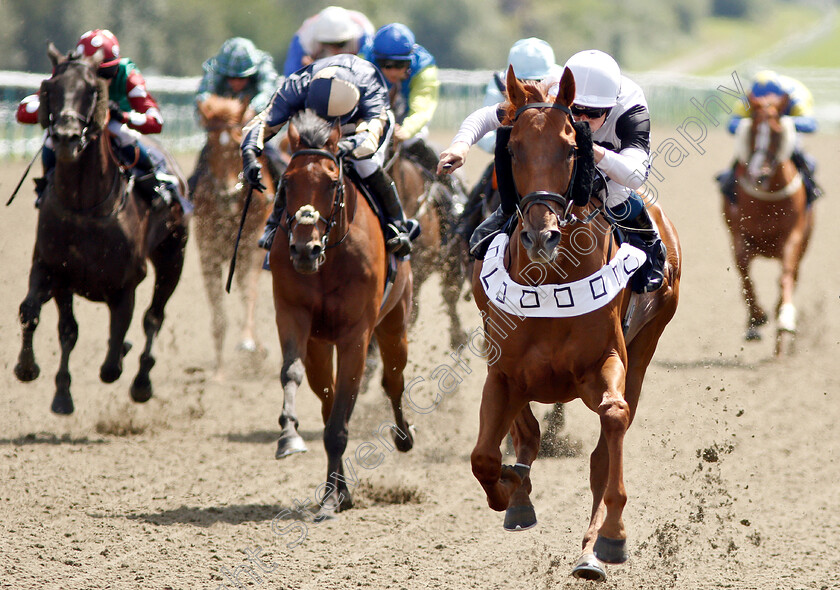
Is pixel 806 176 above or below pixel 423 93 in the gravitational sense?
above

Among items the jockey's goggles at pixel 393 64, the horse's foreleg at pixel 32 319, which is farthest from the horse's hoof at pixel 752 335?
the horse's foreleg at pixel 32 319

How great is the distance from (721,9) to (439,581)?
72.7 m

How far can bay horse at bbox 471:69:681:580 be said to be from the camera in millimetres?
3773

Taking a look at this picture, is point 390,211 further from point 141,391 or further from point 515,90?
point 515,90

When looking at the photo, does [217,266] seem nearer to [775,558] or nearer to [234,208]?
[234,208]

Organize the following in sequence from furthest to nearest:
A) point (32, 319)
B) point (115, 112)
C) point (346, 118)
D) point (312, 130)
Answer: point (115, 112) → point (32, 319) → point (346, 118) → point (312, 130)

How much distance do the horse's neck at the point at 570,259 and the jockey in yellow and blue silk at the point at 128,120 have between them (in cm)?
329

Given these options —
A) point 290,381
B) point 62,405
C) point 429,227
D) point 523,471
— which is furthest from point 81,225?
point 523,471

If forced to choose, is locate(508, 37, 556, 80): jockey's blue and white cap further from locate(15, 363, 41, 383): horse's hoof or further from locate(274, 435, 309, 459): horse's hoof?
locate(15, 363, 41, 383): horse's hoof

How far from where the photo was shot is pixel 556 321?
406cm

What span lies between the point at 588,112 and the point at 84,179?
314cm

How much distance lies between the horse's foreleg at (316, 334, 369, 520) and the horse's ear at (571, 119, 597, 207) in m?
1.97

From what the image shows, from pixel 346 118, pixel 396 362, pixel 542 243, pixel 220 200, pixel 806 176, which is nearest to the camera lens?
pixel 542 243

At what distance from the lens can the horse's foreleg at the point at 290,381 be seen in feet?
17.1
